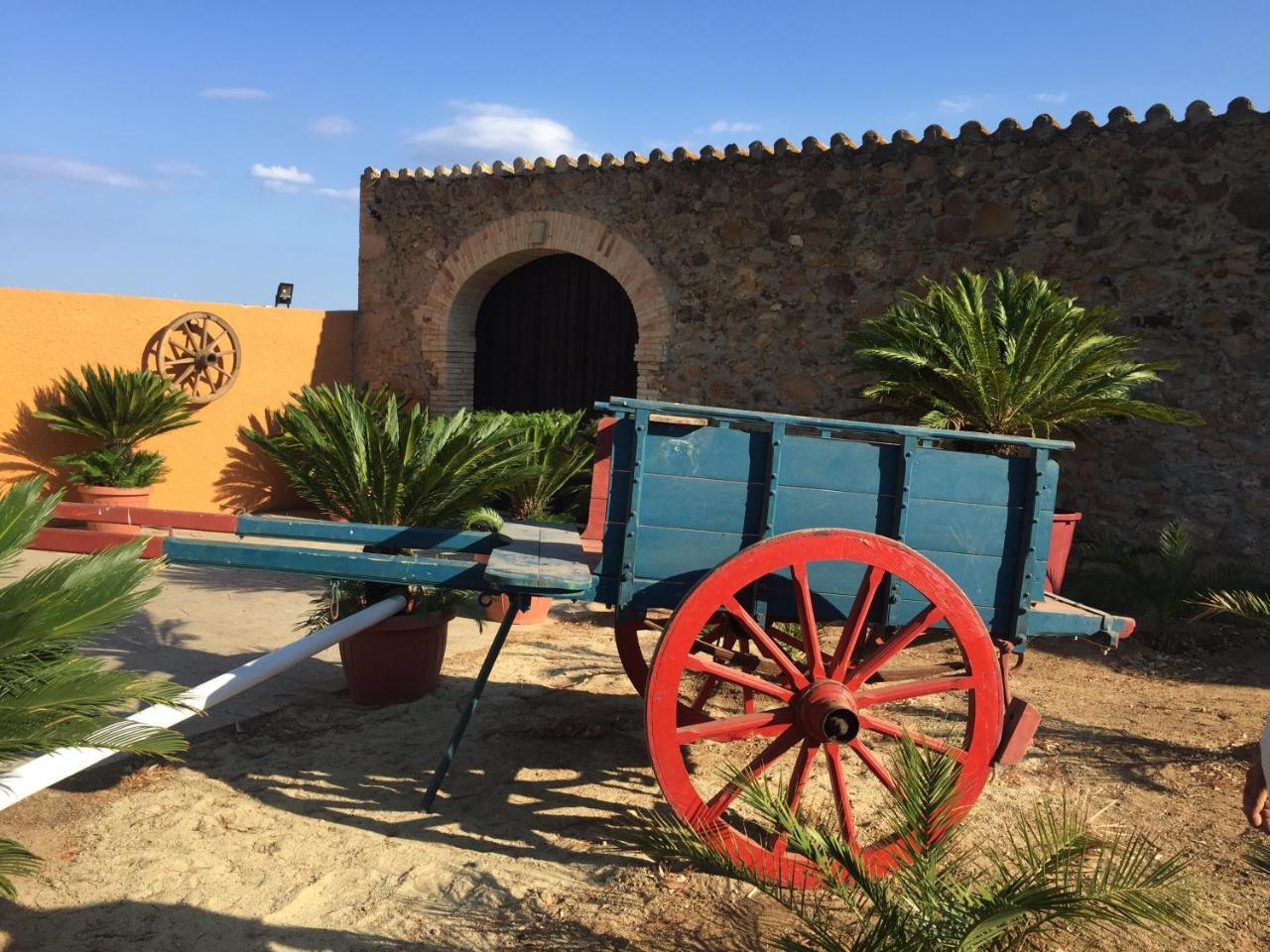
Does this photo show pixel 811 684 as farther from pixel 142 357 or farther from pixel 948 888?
pixel 142 357

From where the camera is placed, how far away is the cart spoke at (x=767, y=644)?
115 inches

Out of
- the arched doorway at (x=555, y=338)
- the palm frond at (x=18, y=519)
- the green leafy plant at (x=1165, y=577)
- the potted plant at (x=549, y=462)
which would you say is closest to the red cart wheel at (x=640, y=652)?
the palm frond at (x=18, y=519)

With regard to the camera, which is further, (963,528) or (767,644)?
(963,528)

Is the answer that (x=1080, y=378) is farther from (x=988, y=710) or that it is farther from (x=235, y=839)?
(x=235, y=839)

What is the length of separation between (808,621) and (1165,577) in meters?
4.40

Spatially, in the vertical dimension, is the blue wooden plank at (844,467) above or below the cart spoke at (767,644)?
above

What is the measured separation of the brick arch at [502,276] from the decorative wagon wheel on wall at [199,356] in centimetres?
184

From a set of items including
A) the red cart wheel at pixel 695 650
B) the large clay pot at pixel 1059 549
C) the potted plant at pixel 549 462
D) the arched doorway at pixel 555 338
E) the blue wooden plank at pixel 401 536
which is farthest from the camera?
the arched doorway at pixel 555 338

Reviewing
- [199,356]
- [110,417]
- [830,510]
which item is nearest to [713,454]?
[830,510]

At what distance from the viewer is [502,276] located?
32.4ft

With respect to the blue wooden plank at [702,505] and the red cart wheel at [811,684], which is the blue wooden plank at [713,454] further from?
the red cart wheel at [811,684]

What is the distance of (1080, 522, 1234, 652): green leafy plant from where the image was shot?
6141mm

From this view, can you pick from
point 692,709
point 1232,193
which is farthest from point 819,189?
point 692,709

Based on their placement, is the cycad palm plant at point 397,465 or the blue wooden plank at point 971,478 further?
the cycad palm plant at point 397,465
